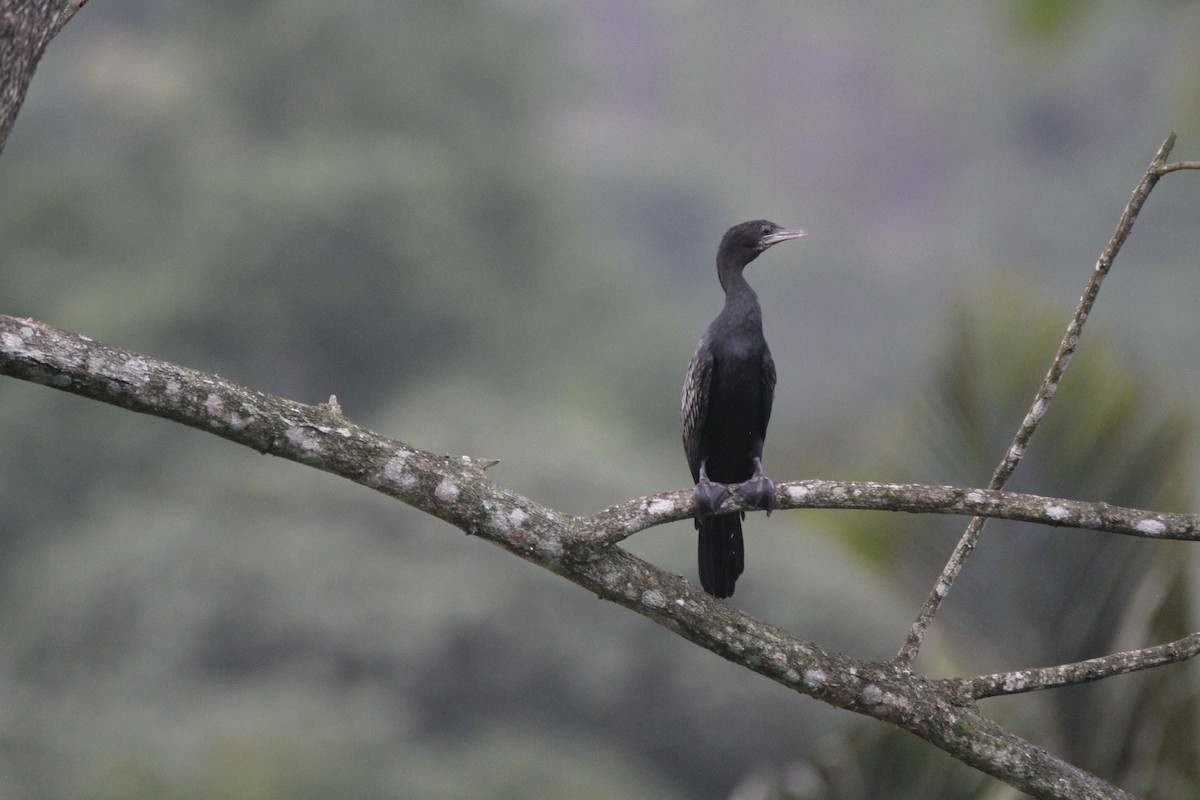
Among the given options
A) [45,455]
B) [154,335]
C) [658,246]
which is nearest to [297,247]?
[154,335]

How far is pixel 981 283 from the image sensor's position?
23.4ft

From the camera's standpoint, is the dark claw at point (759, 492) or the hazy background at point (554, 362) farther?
the hazy background at point (554, 362)

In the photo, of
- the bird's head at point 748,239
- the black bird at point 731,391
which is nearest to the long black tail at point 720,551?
the black bird at point 731,391

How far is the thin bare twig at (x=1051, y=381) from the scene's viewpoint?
421 cm

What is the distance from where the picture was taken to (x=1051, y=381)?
4.38 meters

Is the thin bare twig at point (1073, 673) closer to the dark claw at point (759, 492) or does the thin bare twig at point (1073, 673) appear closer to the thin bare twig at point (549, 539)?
the thin bare twig at point (549, 539)

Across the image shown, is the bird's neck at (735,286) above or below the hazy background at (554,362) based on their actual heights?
below

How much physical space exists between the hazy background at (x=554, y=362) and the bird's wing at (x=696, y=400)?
3.97 feet

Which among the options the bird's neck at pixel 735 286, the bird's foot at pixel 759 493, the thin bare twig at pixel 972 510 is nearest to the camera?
the thin bare twig at pixel 972 510

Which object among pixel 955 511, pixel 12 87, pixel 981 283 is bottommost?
pixel 955 511

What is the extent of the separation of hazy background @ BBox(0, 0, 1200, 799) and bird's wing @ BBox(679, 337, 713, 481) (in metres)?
1.21

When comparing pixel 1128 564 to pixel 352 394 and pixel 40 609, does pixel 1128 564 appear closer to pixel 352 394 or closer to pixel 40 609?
pixel 40 609

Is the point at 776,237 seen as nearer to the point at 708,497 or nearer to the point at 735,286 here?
the point at 735,286

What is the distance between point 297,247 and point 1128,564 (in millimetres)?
39154
